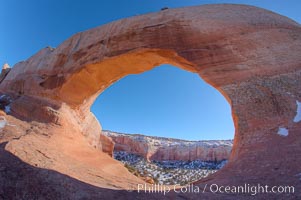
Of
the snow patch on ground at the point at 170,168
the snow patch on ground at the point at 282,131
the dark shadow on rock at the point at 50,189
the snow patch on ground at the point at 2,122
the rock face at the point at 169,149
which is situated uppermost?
the rock face at the point at 169,149

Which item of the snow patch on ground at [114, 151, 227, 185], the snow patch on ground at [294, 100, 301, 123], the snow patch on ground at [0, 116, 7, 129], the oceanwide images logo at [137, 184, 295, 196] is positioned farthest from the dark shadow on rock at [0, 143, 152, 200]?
the snow patch on ground at [114, 151, 227, 185]

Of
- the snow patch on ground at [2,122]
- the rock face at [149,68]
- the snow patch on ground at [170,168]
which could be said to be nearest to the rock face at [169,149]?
the snow patch on ground at [170,168]

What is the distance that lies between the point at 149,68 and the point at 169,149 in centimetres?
5154

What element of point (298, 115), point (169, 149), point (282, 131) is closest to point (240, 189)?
point (282, 131)

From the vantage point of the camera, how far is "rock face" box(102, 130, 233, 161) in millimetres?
60031

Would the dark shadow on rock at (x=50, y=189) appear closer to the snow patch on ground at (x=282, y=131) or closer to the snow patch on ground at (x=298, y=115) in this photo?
the snow patch on ground at (x=282, y=131)

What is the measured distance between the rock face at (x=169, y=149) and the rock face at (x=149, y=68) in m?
42.1

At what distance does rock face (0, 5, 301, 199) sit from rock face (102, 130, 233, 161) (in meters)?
42.1

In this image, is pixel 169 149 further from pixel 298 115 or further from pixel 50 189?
pixel 50 189

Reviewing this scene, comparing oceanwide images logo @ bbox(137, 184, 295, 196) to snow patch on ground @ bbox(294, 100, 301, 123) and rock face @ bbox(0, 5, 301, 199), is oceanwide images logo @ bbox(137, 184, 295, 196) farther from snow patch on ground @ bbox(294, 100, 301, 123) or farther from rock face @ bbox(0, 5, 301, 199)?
snow patch on ground @ bbox(294, 100, 301, 123)

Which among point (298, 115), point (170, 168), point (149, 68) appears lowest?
point (298, 115)

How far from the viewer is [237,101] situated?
1027 cm

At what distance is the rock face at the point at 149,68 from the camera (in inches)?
295

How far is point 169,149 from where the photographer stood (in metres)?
64.7
